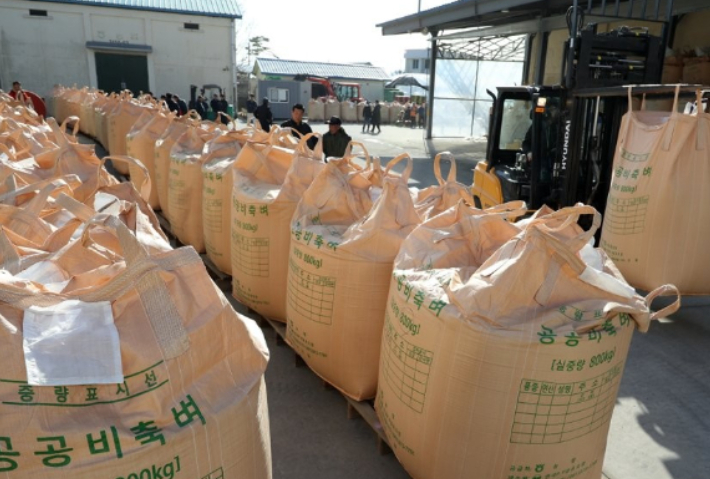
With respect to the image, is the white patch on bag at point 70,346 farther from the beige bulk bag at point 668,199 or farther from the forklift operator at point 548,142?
the forklift operator at point 548,142

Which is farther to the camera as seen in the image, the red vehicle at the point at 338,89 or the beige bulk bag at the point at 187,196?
the red vehicle at the point at 338,89

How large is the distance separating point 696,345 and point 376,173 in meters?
2.73

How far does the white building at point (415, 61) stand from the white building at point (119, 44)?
44.9 m

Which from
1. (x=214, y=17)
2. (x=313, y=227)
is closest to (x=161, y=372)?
(x=313, y=227)

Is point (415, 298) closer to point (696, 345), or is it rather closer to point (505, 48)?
point (696, 345)

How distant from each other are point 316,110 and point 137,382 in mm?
28458

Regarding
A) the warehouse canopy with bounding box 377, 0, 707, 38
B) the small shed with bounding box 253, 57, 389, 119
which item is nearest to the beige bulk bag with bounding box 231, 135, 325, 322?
the warehouse canopy with bounding box 377, 0, 707, 38

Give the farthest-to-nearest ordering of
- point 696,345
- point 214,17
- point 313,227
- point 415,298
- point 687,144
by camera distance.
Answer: point 214,17 < point 696,345 < point 687,144 < point 313,227 < point 415,298

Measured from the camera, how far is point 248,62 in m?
60.1

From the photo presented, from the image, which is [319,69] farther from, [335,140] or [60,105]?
[335,140]

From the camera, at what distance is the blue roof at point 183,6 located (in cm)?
2526

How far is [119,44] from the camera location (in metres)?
25.4

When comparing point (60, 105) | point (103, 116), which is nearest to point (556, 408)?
point (103, 116)

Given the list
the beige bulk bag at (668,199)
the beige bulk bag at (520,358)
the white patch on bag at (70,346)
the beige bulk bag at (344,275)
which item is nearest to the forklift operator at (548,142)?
the beige bulk bag at (668,199)
